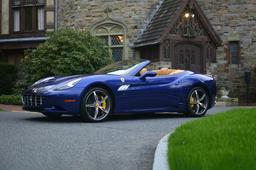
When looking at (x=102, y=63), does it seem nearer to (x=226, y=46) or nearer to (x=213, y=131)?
(x=226, y=46)

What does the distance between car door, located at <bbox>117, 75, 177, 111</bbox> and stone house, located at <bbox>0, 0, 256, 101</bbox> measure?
32.4ft

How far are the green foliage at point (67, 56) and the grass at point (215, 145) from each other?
10.5 meters

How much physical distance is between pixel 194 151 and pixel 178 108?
213 inches

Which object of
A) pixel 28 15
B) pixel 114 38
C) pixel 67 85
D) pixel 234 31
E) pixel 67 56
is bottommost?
pixel 67 85

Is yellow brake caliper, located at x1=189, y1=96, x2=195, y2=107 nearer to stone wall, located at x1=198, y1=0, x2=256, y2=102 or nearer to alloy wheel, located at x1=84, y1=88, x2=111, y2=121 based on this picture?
alloy wheel, located at x1=84, y1=88, x2=111, y2=121

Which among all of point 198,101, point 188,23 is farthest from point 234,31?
point 198,101

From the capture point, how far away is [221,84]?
23219mm

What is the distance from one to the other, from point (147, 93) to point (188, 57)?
457 inches

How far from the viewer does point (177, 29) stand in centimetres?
2089

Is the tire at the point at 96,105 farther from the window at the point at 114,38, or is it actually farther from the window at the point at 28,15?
the window at the point at 28,15

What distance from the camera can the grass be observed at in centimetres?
471

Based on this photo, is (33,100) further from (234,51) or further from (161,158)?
(234,51)

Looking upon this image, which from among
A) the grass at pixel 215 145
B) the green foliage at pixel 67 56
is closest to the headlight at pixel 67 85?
the grass at pixel 215 145

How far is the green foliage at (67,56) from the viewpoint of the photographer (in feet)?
58.3
